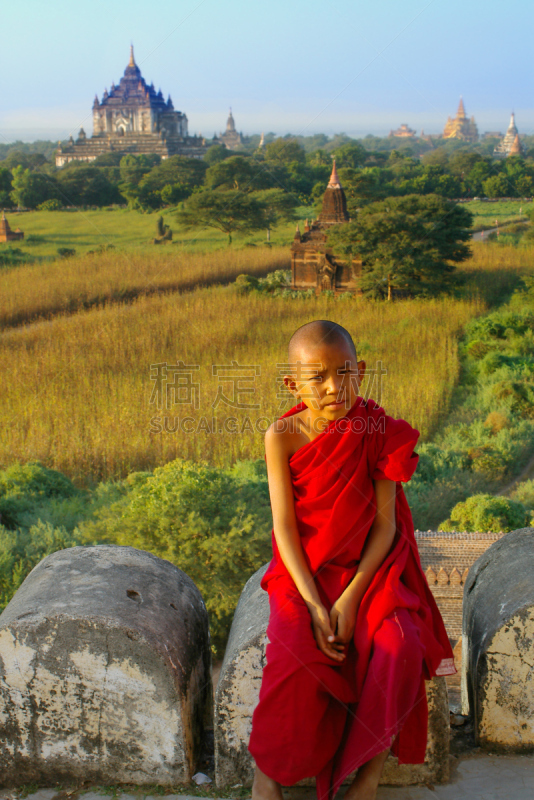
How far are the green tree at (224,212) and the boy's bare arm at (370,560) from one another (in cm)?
2853

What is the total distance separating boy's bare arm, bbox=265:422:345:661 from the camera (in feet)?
6.09

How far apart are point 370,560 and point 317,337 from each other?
65 cm

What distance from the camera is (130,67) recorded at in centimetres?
6475

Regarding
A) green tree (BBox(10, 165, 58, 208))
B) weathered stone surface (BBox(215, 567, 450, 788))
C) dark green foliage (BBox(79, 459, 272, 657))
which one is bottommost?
dark green foliage (BBox(79, 459, 272, 657))

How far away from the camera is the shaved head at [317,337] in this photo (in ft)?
6.57

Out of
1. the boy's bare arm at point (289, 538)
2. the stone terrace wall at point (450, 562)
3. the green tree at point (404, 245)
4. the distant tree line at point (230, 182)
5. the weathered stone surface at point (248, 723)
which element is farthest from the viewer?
the distant tree line at point (230, 182)

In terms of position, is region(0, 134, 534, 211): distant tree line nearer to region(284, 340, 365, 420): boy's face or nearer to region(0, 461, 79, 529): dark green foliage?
region(0, 461, 79, 529): dark green foliage

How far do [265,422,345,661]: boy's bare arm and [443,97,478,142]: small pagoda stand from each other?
16745 centimetres

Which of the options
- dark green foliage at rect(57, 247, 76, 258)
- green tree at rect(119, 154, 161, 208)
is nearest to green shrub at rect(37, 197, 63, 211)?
green tree at rect(119, 154, 161, 208)

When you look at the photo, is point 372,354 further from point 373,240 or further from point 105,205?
point 105,205

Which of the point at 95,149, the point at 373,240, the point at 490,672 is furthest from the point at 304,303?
the point at 95,149

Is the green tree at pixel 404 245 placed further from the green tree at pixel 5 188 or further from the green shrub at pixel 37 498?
the green tree at pixel 5 188

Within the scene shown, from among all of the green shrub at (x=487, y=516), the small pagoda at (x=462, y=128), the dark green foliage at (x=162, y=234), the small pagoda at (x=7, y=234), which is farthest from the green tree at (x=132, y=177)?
the small pagoda at (x=462, y=128)

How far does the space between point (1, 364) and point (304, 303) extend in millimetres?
8340
